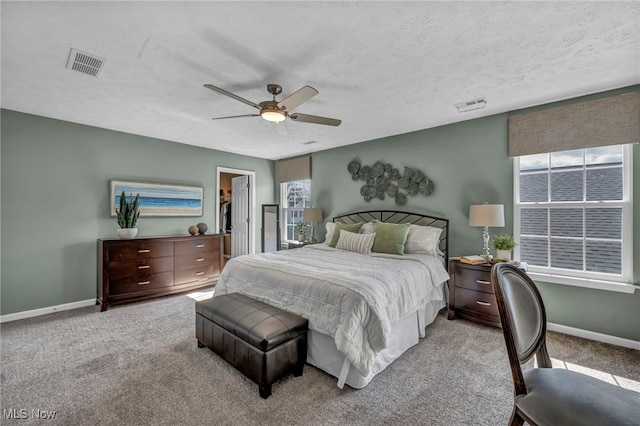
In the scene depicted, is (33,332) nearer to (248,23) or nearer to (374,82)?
(248,23)

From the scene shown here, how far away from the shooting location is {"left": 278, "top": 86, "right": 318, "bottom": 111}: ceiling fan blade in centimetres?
218

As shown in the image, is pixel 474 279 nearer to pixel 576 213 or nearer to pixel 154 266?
pixel 576 213

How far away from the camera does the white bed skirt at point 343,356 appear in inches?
82.3

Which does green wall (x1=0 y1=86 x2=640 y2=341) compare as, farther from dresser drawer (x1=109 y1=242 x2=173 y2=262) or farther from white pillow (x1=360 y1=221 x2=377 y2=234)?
white pillow (x1=360 y1=221 x2=377 y2=234)

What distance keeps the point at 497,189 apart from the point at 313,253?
2.51 metres

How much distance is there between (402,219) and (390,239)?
0.89 metres

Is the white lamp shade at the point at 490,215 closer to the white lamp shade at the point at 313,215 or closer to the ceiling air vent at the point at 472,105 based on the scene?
the ceiling air vent at the point at 472,105

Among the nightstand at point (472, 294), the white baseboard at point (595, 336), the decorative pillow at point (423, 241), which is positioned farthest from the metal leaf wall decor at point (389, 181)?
the white baseboard at point (595, 336)

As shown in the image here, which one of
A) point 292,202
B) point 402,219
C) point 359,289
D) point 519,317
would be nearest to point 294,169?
point 292,202

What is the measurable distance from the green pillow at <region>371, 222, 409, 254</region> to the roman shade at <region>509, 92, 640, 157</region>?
1.60 metres

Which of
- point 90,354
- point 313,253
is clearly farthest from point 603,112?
point 90,354

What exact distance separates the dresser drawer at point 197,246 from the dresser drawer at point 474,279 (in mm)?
3820

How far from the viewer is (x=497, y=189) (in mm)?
3500

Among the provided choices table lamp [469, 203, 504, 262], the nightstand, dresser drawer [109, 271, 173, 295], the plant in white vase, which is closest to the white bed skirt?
the nightstand
